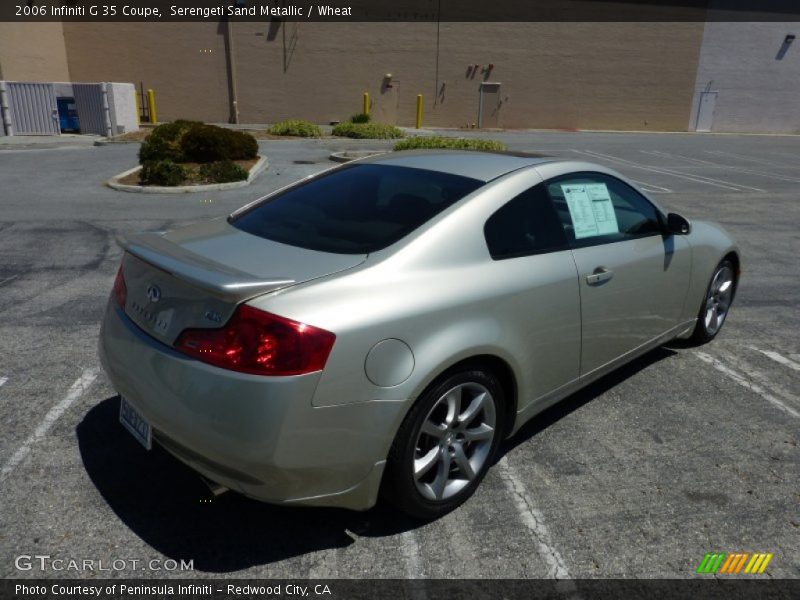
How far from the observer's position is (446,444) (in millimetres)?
2955

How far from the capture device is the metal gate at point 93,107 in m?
22.2

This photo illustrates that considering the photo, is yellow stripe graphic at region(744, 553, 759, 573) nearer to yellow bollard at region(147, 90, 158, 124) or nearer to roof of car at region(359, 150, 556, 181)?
roof of car at region(359, 150, 556, 181)

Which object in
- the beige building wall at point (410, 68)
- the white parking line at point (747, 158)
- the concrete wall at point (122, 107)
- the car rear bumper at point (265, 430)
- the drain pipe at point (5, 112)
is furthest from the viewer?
the beige building wall at point (410, 68)

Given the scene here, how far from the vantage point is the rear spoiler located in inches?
96.9

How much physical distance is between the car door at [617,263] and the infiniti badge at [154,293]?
2.12 meters

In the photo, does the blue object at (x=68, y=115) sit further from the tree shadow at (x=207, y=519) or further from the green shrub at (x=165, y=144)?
the tree shadow at (x=207, y=519)

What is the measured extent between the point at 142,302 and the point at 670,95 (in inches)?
1536

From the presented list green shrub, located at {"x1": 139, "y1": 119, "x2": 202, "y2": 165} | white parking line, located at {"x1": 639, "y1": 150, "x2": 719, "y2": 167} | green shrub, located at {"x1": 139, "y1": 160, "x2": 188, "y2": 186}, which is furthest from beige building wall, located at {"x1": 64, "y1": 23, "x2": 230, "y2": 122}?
green shrub, located at {"x1": 139, "y1": 160, "x2": 188, "y2": 186}

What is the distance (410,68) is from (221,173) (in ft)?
76.8

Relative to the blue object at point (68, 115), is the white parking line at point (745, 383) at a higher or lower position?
lower

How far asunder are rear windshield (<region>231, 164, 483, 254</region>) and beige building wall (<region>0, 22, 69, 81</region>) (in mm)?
25589

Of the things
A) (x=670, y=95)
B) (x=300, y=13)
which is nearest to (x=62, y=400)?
(x=300, y=13)

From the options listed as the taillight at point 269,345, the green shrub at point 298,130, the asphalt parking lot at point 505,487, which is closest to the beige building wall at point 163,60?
the green shrub at point 298,130

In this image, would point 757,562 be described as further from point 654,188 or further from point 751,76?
point 751,76
